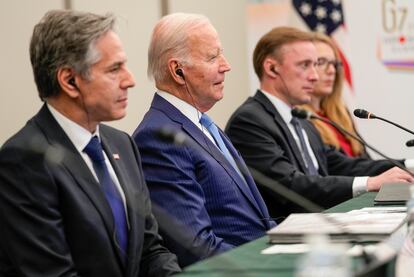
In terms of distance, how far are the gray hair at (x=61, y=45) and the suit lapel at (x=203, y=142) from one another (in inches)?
25.9

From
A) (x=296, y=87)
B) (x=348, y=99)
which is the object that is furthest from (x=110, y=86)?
(x=348, y=99)

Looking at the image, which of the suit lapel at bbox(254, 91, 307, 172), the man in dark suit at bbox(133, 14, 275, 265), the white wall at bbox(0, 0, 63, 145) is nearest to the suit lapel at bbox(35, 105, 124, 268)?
the man in dark suit at bbox(133, 14, 275, 265)

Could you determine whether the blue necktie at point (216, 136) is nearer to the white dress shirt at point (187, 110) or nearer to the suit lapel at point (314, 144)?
the white dress shirt at point (187, 110)

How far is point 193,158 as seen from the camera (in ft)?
9.36

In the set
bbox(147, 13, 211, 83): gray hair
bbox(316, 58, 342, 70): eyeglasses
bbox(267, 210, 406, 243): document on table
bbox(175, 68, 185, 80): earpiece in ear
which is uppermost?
bbox(147, 13, 211, 83): gray hair

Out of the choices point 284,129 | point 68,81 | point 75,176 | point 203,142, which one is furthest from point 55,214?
point 284,129

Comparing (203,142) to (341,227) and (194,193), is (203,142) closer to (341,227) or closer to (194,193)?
(194,193)

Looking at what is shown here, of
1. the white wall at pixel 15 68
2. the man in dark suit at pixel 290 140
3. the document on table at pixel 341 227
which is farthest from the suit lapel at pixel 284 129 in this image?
the document on table at pixel 341 227

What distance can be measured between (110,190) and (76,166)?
137 millimetres

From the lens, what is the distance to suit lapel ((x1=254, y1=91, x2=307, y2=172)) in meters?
3.86

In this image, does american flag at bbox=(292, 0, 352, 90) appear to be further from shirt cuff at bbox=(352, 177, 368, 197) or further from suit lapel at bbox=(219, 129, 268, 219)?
suit lapel at bbox=(219, 129, 268, 219)

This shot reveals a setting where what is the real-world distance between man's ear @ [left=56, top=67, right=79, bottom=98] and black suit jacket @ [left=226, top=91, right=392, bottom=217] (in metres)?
1.48

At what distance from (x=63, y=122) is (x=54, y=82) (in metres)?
0.11

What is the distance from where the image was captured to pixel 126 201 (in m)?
2.39
